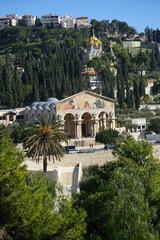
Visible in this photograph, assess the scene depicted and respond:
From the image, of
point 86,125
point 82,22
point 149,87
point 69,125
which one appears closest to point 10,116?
point 69,125

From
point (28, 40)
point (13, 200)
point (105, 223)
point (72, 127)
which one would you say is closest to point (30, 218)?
point (13, 200)

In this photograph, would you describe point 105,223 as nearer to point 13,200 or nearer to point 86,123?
point 13,200

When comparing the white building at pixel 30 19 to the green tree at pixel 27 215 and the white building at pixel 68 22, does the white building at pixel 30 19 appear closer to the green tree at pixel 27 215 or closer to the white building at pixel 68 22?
the white building at pixel 68 22

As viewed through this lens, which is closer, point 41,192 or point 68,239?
point 68,239

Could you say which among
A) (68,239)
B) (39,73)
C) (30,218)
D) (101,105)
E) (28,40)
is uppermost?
(28,40)

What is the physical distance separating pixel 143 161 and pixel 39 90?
120ft

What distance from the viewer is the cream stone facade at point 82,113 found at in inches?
1884

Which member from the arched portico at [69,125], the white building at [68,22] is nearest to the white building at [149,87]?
the arched portico at [69,125]

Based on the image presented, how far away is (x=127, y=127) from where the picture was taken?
51844mm

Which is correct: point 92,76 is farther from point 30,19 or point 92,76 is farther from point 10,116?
point 30,19

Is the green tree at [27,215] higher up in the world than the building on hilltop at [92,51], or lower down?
lower down

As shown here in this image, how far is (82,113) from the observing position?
1919 inches

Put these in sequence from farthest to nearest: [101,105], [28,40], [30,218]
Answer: [28,40], [101,105], [30,218]

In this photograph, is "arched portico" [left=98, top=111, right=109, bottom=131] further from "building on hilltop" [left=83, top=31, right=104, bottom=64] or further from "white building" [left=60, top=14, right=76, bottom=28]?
"white building" [left=60, top=14, right=76, bottom=28]
